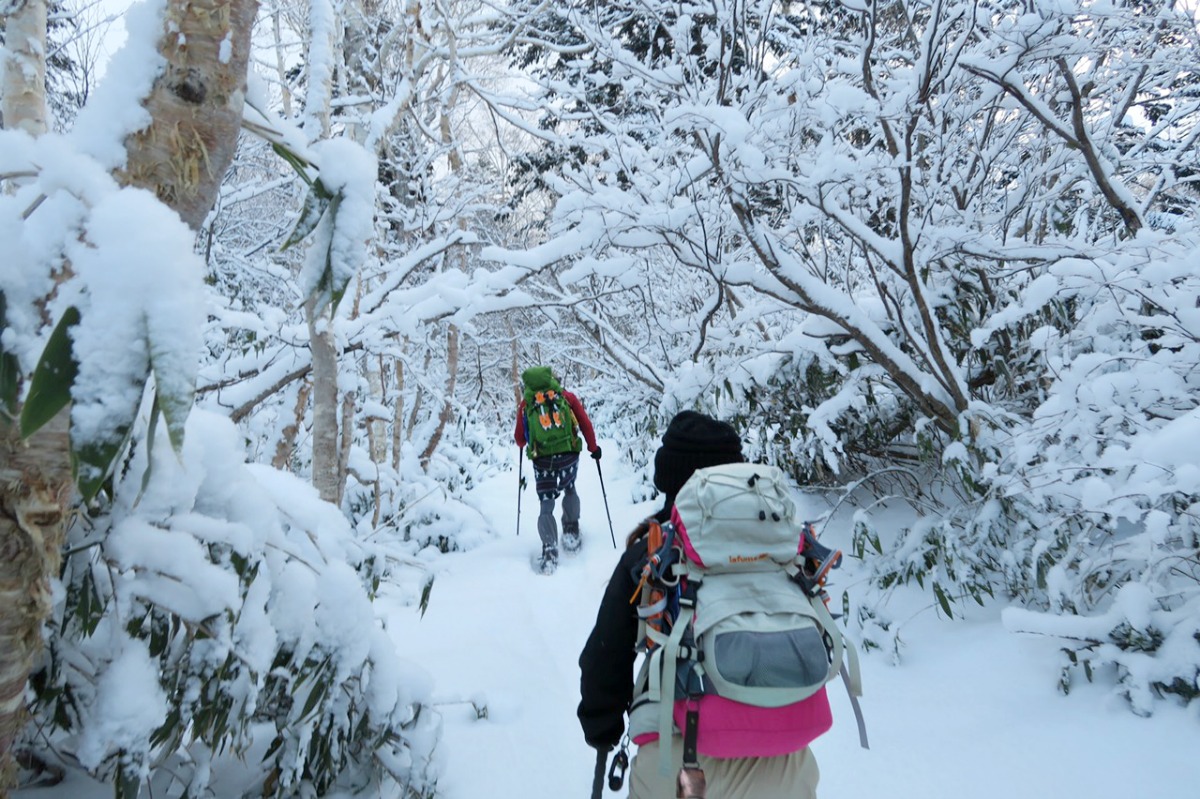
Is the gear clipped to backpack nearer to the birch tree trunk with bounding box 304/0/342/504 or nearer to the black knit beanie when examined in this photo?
the black knit beanie

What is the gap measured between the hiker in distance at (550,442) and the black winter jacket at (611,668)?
4.18 m

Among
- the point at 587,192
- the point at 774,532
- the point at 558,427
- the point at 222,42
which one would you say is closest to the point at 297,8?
the point at 587,192

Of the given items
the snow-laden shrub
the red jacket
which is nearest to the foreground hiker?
the snow-laden shrub

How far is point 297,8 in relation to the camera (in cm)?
638

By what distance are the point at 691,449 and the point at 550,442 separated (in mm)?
4096

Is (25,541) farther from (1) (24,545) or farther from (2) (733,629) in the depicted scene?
(2) (733,629)

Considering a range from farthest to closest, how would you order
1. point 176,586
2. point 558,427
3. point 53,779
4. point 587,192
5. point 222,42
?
point 558,427 → point 587,192 → point 53,779 → point 176,586 → point 222,42

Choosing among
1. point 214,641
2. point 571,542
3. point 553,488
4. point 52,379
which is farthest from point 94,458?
point 571,542

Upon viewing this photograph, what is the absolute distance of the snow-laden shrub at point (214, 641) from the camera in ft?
5.44

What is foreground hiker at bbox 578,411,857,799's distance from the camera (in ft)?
5.45

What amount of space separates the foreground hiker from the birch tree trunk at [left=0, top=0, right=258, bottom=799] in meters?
1.31

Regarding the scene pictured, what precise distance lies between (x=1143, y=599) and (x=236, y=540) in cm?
349

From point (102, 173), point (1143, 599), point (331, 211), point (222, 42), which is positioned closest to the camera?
point (102, 173)

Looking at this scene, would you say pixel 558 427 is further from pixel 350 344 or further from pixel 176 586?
pixel 176 586
